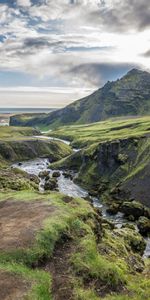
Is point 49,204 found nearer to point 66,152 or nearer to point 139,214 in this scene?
point 139,214

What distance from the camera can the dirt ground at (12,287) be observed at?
85.3 feet

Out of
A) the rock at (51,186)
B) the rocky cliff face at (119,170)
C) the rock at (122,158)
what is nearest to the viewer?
the rocky cliff face at (119,170)

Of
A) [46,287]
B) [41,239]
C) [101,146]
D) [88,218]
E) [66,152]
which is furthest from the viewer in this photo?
[66,152]

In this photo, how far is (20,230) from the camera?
3650 cm

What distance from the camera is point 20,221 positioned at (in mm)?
39719

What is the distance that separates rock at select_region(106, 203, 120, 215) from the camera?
87.1 metres

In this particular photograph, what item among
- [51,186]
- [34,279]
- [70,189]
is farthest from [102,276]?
[70,189]

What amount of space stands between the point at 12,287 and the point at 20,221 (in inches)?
509

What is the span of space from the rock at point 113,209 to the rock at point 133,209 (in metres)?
1.84

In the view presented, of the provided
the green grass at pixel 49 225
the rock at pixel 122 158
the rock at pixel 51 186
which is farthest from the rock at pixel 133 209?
the green grass at pixel 49 225

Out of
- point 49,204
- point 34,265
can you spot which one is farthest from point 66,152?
point 34,265

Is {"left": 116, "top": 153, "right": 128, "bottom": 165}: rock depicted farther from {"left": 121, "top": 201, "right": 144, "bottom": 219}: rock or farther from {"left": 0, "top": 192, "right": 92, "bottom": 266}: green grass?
{"left": 0, "top": 192, "right": 92, "bottom": 266}: green grass

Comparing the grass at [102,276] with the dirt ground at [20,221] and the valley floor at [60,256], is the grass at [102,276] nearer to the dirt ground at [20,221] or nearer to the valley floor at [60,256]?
the valley floor at [60,256]

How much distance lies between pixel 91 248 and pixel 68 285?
6215 millimetres
